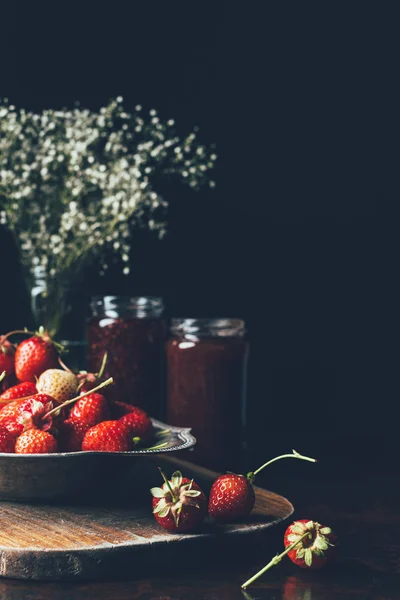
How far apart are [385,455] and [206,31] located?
1.14 metres

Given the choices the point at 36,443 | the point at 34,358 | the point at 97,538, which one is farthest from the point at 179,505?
the point at 34,358

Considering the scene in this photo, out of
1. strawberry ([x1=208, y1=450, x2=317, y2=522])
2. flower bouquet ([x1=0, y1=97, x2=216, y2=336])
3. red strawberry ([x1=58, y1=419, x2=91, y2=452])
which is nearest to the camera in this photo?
strawberry ([x1=208, y1=450, x2=317, y2=522])

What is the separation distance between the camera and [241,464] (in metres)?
1.98

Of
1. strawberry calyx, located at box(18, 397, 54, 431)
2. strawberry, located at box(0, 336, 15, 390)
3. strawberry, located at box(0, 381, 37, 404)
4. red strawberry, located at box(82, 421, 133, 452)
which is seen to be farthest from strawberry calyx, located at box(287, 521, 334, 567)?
strawberry, located at box(0, 336, 15, 390)

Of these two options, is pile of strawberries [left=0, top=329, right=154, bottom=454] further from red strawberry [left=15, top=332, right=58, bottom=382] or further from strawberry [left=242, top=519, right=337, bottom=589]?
strawberry [left=242, top=519, right=337, bottom=589]

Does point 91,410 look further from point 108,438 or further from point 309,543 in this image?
point 309,543

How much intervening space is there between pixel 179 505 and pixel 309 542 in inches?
6.9

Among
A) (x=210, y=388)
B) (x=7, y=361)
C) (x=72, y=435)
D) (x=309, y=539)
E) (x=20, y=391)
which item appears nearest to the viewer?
(x=309, y=539)

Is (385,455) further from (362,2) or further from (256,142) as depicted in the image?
(362,2)

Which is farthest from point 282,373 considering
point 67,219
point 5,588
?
point 5,588

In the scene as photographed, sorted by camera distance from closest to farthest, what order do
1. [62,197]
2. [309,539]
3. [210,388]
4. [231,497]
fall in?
[309,539], [231,497], [210,388], [62,197]

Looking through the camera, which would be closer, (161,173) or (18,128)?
(18,128)

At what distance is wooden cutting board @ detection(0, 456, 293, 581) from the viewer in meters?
1.25

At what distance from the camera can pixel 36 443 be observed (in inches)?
55.5
